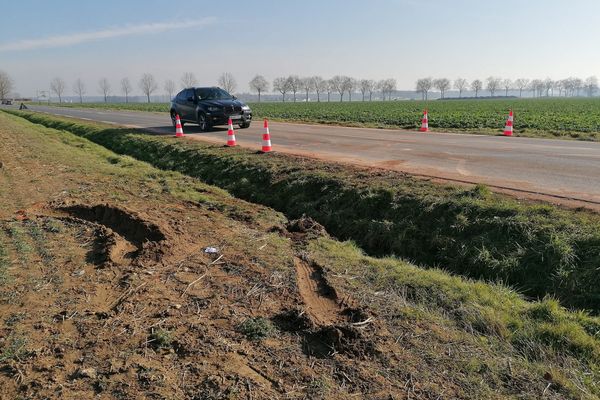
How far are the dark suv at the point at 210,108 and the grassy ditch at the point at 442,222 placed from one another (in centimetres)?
777

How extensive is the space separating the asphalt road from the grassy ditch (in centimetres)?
115

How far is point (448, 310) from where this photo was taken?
390 centimetres

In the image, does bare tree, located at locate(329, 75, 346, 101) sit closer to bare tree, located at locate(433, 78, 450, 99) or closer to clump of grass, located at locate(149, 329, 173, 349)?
bare tree, located at locate(433, 78, 450, 99)

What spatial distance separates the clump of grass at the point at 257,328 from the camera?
333 cm

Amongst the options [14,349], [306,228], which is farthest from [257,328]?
[306,228]

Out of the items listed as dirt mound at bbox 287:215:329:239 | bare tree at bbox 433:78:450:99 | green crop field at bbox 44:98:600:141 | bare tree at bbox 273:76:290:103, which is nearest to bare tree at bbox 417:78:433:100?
bare tree at bbox 433:78:450:99

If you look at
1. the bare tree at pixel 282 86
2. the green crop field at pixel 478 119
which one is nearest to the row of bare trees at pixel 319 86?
the bare tree at pixel 282 86

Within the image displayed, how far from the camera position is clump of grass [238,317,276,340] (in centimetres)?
333

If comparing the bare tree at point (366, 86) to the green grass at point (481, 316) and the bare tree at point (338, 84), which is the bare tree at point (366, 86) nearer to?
the bare tree at point (338, 84)

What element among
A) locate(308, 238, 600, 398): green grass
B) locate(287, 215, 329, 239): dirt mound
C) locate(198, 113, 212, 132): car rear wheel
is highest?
locate(198, 113, 212, 132): car rear wheel

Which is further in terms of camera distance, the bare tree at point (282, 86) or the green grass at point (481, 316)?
the bare tree at point (282, 86)

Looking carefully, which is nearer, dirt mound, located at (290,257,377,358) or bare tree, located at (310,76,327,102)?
dirt mound, located at (290,257,377,358)

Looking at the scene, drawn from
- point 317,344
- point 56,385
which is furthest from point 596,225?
point 56,385

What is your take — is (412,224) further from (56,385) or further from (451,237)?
(56,385)
